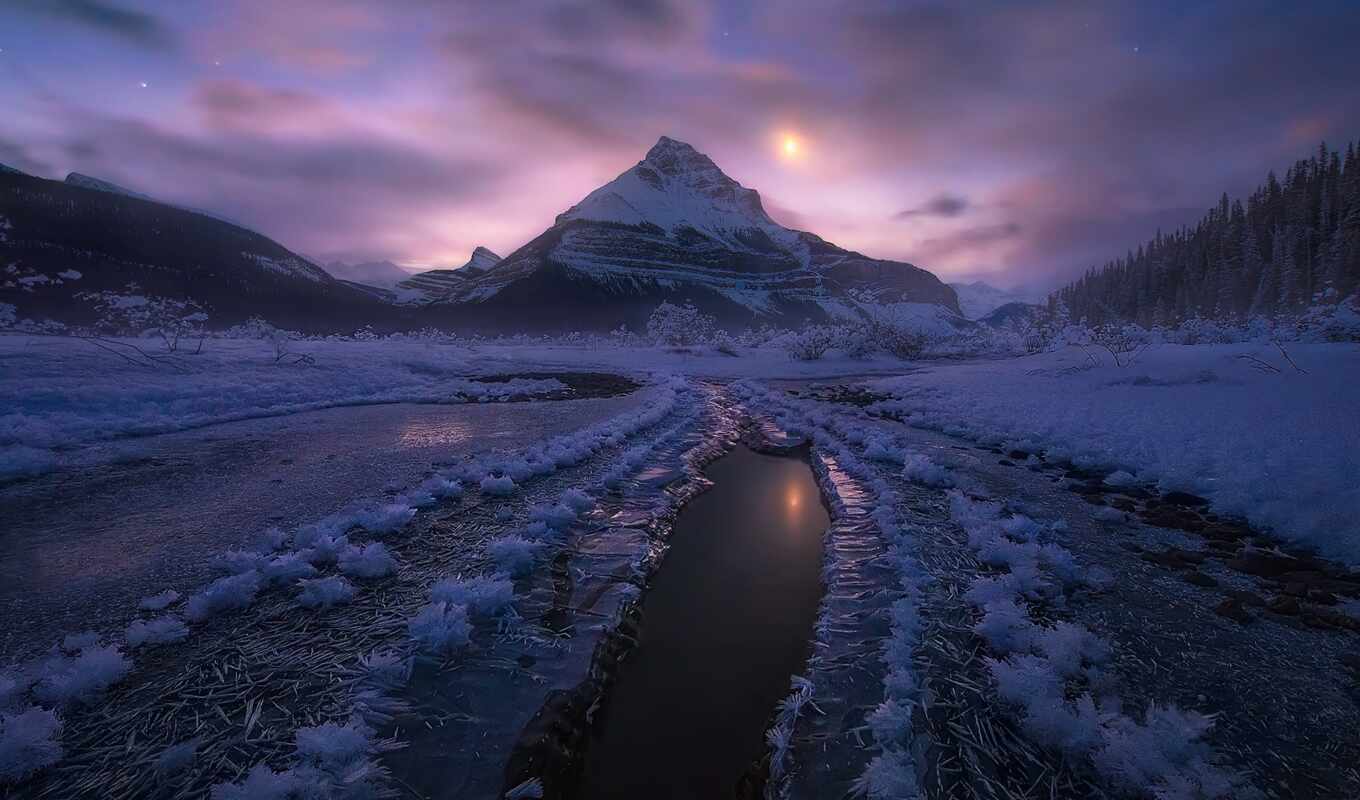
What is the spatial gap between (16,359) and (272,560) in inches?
671

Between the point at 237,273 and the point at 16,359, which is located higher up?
the point at 237,273

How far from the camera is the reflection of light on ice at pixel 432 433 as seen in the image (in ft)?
35.0

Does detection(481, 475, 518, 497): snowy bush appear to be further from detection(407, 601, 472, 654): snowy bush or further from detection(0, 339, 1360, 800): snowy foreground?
detection(407, 601, 472, 654): snowy bush

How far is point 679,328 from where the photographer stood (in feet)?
195

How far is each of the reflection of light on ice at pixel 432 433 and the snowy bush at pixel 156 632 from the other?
6.65m

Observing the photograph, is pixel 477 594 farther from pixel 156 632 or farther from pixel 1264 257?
pixel 1264 257

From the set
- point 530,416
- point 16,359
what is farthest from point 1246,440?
point 16,359

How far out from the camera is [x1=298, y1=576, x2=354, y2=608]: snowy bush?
436cm

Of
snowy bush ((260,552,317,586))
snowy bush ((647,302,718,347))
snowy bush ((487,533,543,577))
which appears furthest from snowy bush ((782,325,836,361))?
snowy bush ((260,552,317,586))

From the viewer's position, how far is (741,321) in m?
172

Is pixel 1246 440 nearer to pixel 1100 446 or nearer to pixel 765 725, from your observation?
pixel 1100 446

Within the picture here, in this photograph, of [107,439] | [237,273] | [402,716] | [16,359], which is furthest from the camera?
[237,273]

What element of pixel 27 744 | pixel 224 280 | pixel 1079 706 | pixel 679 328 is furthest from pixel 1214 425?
pixel 224 280

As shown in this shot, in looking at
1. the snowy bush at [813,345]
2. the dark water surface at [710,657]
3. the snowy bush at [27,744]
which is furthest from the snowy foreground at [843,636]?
the snowy bush at [813,345]
